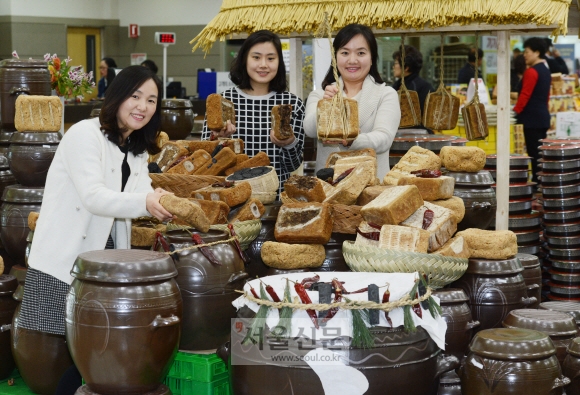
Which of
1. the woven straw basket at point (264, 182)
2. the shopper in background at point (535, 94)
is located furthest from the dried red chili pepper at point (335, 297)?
the shopper in background at point (535, 94)

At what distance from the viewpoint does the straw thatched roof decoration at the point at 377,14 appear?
3.91 m

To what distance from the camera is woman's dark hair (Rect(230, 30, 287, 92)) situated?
3.61 metres

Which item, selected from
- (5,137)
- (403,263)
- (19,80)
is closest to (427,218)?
(403,263)

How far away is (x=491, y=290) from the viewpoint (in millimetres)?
2852

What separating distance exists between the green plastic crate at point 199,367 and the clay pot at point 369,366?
0.40 meters

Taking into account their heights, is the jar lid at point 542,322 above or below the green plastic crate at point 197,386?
above

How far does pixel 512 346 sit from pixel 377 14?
7.47 ft

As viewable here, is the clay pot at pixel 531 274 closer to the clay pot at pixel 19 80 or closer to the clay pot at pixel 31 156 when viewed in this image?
the clay pot at pixel 31 156

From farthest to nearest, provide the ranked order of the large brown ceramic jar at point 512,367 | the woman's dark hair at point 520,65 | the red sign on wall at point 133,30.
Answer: the red sign on wall at point 133,30 → the woman's dark hair at point 520,65 → the large brown ceramic jar at point 512,367

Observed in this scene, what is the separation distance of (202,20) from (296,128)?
10978 millimetres

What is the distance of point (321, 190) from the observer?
2.95 metres

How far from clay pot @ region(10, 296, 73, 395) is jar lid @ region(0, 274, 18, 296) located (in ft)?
0.78

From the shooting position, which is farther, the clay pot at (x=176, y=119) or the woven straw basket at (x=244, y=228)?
the clay pot at (x=176, y=119)

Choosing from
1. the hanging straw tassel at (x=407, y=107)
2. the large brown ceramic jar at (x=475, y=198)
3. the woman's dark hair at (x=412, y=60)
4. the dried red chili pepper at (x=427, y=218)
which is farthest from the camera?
the woman's dark hair at (x=412, y=60)
